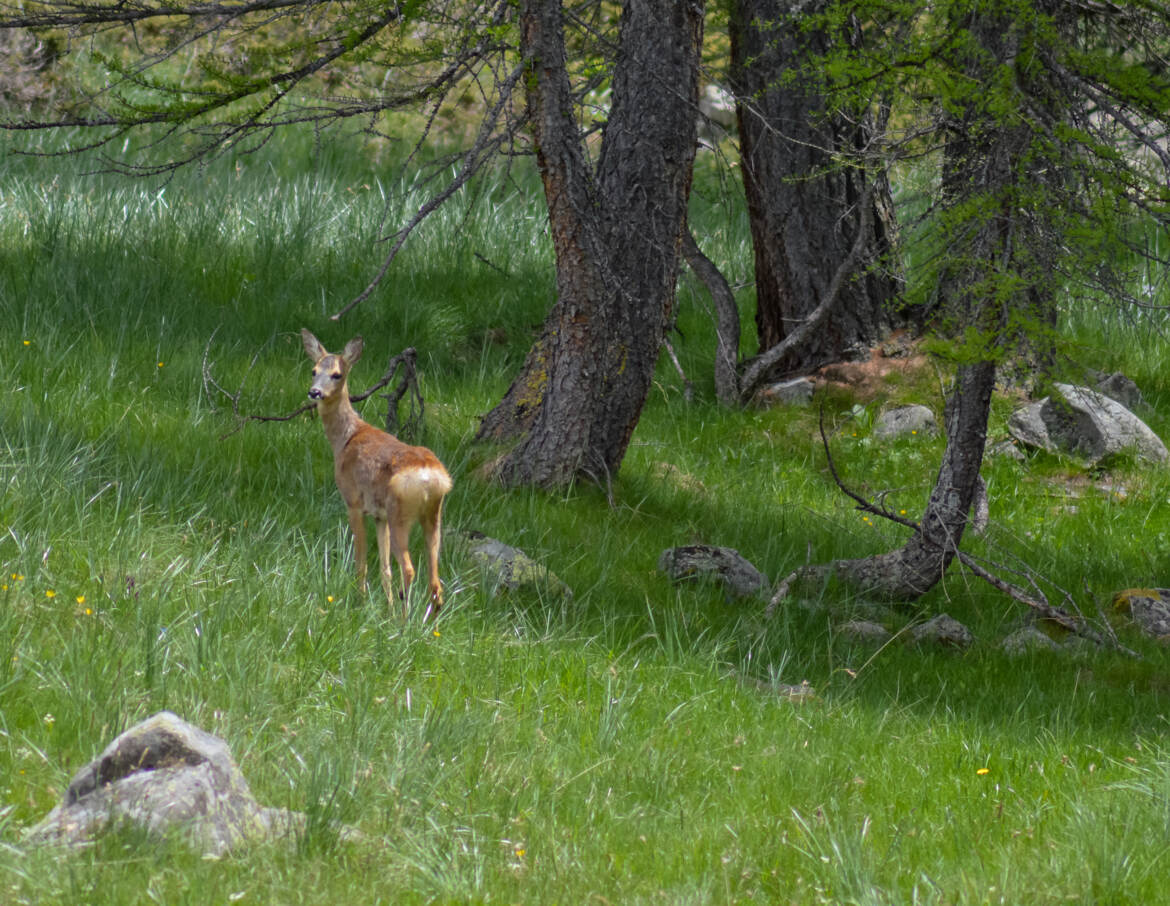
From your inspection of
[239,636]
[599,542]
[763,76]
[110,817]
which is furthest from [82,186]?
[110,817]

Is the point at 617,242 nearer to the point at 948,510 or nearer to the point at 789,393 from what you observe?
the point at 948,510

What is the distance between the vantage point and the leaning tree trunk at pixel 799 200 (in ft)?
31.4

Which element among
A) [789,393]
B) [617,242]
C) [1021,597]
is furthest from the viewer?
[789,393]

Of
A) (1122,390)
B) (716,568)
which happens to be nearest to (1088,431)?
(1122,390)

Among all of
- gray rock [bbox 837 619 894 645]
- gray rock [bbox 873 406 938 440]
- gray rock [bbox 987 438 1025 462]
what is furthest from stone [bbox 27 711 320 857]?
gray rock [bbox 987 438 1025 462]

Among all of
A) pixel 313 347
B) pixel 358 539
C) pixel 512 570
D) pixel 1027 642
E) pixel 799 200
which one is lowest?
pixel 1027 642

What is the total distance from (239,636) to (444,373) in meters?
5.48

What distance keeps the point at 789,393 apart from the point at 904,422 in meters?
0.95

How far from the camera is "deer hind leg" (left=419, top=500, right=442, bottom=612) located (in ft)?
18.3

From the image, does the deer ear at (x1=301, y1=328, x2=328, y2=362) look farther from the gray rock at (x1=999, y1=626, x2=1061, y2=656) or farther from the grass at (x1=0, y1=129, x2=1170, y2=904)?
the gray rock at (x1=999, y1=626, x2=1061, y2=656)

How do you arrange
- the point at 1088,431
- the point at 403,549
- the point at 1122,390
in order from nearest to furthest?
A: 1. the point at 403,549
2. the point at 1088,431
3. the point at 1122,390

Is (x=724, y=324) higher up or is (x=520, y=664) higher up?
(x=724, y=324)

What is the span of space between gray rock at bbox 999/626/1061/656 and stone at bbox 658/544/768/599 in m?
1.28

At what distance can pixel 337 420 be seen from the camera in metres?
6.36
